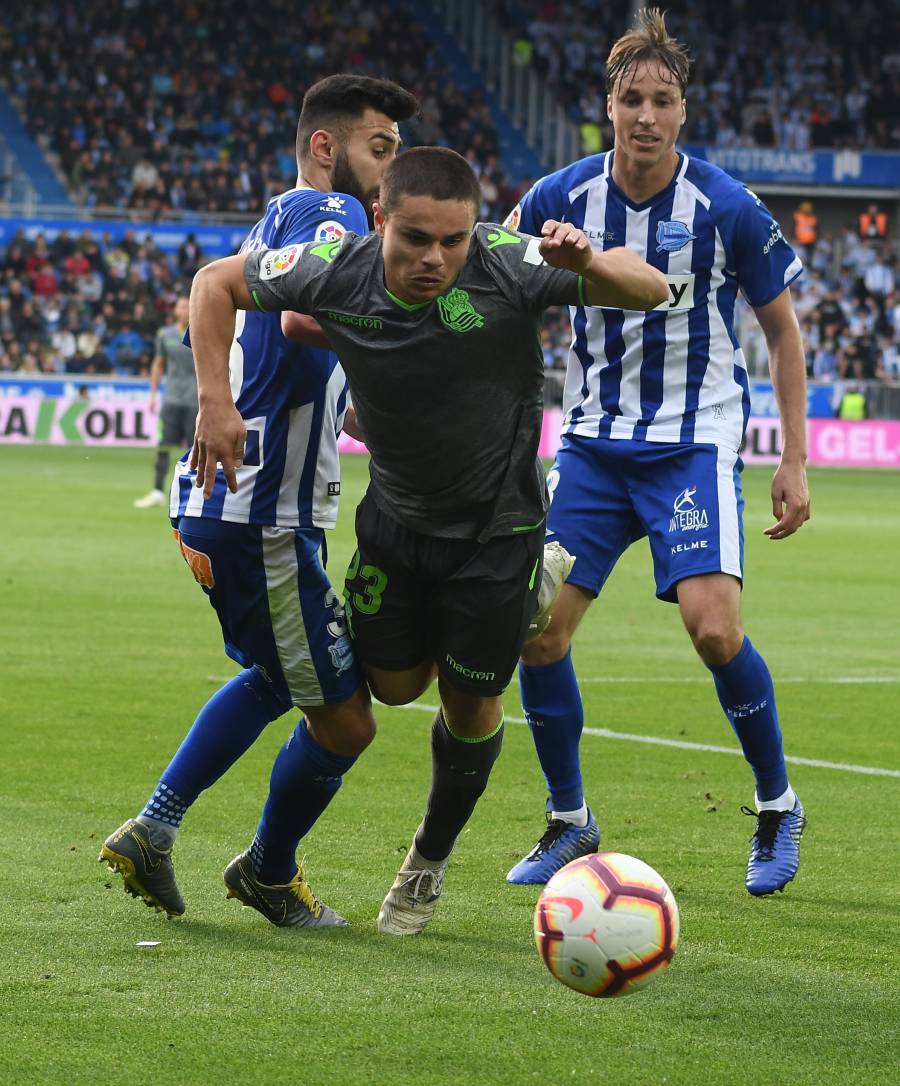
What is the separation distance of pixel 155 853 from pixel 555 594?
50.4 inches

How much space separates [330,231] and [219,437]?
0.60 m

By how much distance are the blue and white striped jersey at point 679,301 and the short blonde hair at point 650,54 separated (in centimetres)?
33

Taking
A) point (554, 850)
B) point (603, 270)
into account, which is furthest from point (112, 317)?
point (603, 270)

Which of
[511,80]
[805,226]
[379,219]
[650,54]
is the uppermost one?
[511,80]

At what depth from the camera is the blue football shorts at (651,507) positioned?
5.48 m

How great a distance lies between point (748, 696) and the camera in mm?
5477

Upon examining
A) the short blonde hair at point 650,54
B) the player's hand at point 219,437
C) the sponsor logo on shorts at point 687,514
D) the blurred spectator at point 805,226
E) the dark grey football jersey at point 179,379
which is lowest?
the dark grey football jersey at point 179,379

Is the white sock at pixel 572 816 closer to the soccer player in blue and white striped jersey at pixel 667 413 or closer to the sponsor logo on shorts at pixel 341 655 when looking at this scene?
the soccer player in blue and white striped jersey at pixel 667 413

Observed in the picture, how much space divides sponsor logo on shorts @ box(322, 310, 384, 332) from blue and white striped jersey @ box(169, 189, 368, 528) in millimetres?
375

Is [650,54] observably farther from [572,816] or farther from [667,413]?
[572,816]

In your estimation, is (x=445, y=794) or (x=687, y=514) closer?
(x=445, y=794)

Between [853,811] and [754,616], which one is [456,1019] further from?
[754,616]

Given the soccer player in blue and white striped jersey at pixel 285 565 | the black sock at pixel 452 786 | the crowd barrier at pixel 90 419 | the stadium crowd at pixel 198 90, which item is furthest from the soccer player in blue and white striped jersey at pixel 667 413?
the stadium crowd at pixel 198 90

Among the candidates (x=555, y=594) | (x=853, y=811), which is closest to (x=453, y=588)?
(x=555, y=594)
